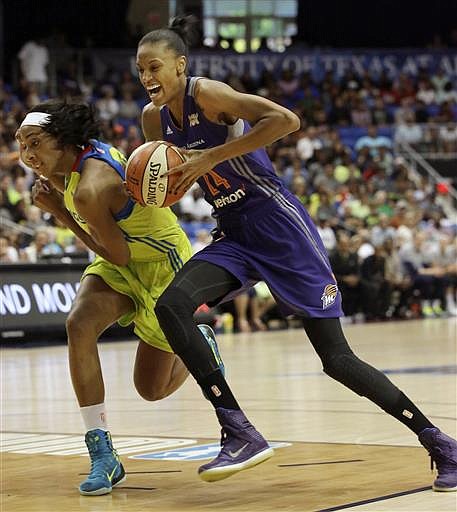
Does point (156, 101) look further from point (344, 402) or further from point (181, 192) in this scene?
point (344, 402)

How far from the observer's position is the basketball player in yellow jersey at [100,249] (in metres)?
5.53

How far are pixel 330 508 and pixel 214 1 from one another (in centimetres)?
2659

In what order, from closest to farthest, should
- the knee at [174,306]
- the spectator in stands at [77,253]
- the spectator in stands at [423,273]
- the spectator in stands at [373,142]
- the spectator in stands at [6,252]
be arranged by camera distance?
the knee at [174,306]
the spectator in stands at [6,252]
the spectator in stands at [77,253]
the spectator in stands at [423,273]
the spectator in stands at [373,142]

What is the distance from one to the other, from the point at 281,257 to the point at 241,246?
0.61ft

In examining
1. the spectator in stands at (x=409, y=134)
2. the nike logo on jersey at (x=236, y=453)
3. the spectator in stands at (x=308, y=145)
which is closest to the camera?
the nike logo on jersey at (x=236, y=453)

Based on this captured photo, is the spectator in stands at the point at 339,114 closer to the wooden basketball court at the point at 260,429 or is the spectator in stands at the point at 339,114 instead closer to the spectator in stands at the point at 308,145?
the spectator in stands at the point at 308,145

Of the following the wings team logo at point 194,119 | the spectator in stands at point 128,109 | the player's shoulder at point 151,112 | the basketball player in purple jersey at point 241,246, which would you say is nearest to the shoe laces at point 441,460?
the basketball player in purple jersey at point 241,246

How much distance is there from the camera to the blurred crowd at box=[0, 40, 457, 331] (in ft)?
58.0

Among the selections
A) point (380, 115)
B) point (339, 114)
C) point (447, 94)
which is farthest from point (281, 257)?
point (447, 94)

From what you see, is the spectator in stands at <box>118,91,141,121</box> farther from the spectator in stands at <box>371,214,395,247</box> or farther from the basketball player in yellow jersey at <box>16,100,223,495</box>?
the basketball player in yellow jersey at <box>16,100,223,495</box>

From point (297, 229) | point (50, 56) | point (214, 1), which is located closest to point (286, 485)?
point (297, 229)

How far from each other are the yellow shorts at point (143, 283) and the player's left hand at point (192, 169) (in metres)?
0.82

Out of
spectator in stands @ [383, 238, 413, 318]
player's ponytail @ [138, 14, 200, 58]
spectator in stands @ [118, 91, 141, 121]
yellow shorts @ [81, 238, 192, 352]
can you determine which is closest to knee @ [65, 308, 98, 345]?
yellow shorts @ [81, 238, 192, 352]

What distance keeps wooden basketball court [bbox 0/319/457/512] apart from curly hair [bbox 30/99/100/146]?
1.60m
